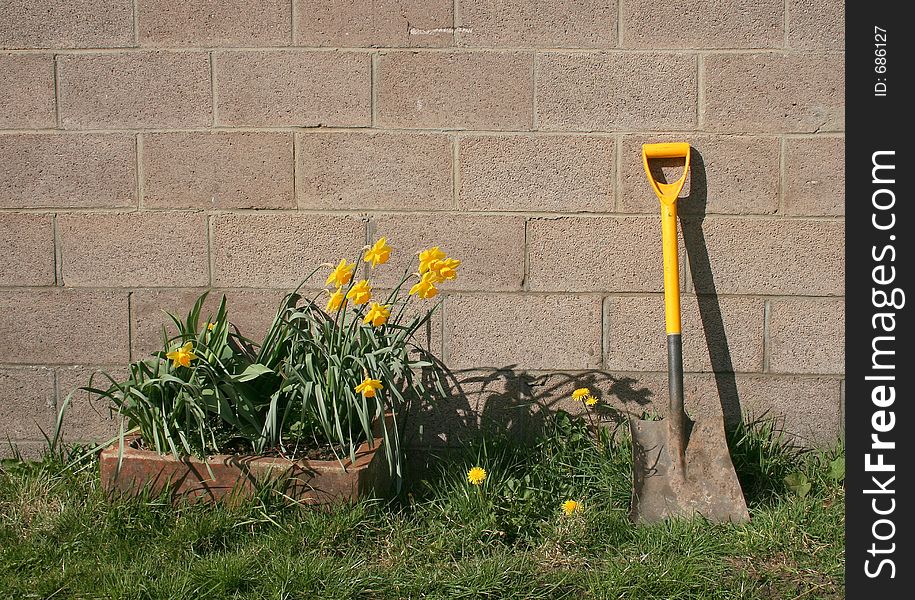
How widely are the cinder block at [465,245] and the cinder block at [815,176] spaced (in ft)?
3.14

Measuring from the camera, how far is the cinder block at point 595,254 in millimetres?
3312

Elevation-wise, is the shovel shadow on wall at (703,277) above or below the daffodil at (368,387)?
above

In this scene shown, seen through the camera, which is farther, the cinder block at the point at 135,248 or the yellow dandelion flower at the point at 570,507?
the cinder block at the point at 135,248

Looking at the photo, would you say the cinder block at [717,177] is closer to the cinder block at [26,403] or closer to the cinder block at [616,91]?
the cinder block at [616,91]

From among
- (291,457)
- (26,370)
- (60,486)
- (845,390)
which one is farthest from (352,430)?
(845,390)

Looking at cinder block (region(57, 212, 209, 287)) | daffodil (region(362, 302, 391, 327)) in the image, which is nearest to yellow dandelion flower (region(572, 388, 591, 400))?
daffodil (region(362, 302, 391, 327))

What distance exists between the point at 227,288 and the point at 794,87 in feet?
6.97

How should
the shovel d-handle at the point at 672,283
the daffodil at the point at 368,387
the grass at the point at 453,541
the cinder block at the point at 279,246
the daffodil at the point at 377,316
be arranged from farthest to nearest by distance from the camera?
the cinder block at the point at 279,246 → the shovel d-handle at the point at 672,283 → the daffodil at the point at 377,316 → the daffodil at the point at 368,387 → the grass at the point at 453,541

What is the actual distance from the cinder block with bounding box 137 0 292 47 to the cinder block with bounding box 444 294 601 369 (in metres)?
1.14

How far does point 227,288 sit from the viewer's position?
3377 mm

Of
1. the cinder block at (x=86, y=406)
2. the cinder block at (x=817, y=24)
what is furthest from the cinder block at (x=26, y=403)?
the cinder block at (x=817, y=24)

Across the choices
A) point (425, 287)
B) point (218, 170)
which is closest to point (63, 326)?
point (218, 170)

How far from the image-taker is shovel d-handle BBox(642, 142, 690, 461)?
3.13m
